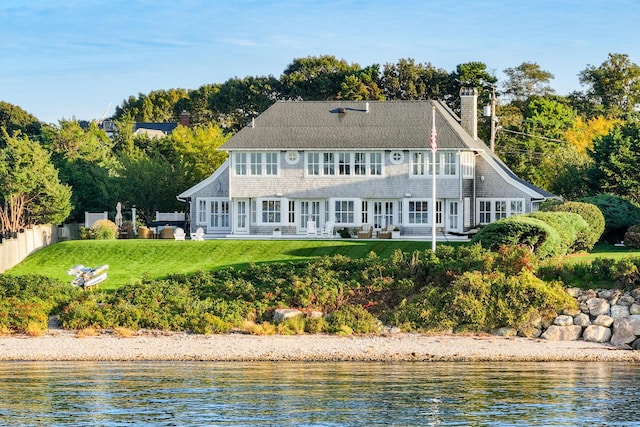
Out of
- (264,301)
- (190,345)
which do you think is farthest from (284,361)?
(264,301)

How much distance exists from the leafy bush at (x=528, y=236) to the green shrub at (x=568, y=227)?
39.3 inches

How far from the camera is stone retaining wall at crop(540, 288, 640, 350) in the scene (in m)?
34.0

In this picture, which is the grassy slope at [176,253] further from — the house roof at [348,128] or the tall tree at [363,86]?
the tall tree at [363,86]

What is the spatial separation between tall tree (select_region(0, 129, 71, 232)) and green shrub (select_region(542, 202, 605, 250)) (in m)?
22.4

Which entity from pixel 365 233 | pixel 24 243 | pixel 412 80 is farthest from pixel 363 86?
pixel 24 243

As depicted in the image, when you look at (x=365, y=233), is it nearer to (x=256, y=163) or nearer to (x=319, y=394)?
(x=256, y=163)

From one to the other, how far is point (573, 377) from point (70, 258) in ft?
79.0

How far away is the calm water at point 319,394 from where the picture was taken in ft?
78.9

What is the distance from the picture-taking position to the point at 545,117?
80.5 metres

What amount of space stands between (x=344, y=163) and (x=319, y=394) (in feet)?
99.4

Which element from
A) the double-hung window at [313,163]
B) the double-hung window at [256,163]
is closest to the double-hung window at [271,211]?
the double-hung window at [256,163]

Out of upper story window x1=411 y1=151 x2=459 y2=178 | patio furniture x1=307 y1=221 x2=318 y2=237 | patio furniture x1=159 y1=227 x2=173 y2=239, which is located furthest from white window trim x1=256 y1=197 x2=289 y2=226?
upper story window x1=411 y1=151 x2=459 y2=178

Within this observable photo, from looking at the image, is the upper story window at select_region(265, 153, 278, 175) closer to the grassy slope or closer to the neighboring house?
the neighboring house

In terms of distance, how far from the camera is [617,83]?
89.8 m
